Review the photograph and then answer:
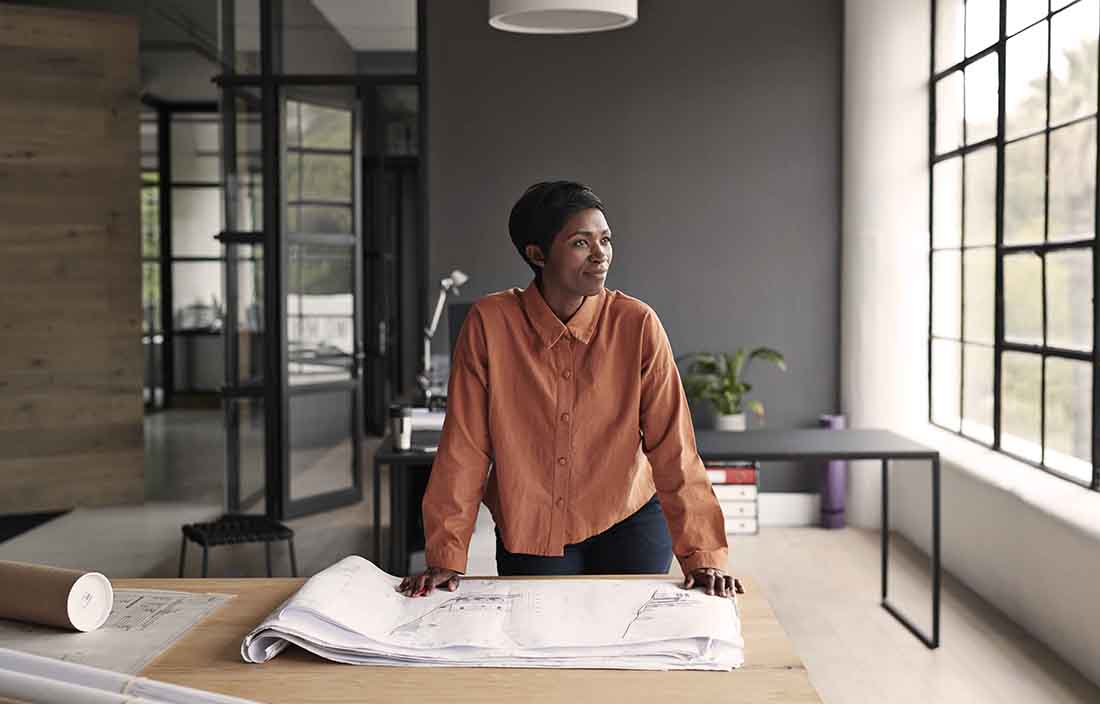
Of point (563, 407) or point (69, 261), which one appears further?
point (69, 261)

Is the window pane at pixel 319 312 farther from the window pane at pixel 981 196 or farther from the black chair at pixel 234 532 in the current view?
the window pane at pixel 981 196

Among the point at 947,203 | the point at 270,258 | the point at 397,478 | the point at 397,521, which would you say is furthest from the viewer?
the point at 270,258

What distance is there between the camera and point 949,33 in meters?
5.83

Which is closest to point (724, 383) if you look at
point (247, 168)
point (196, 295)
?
point (247, 168)

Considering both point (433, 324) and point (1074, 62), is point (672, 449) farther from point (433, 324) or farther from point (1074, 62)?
point (433, 324)

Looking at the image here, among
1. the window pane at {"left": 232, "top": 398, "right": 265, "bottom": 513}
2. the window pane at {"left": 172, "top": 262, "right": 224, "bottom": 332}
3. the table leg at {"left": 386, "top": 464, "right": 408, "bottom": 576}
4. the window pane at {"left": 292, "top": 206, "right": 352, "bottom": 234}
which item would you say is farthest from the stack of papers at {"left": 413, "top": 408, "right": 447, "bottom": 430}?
the window pane at {"left": 172, "top": 262, "right": 224, "bottom": 332}

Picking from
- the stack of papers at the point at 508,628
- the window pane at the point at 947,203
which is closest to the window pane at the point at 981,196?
the window pane at the point at 947,203

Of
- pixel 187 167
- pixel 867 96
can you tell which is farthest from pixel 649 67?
pixel 187 167

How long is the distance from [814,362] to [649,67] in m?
1.81

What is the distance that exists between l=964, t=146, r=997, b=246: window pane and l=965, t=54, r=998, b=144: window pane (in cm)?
9

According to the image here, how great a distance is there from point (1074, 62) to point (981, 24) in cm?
108

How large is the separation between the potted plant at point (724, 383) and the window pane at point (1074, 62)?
7.06 feet

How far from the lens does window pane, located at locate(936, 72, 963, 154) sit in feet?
18.7

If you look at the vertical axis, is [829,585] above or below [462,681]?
below
